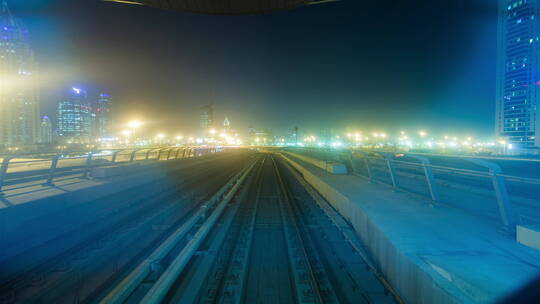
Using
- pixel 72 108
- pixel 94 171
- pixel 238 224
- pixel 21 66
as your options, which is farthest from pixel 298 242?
pixel 72 108

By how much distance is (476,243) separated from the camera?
458 cm

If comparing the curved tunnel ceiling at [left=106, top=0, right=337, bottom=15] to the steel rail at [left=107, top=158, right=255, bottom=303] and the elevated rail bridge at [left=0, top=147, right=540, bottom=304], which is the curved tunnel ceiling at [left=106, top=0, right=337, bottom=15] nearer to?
the elevated rail bridge at [left=0, top=147, right=540, bottom=304]

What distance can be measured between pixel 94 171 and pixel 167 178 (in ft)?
20.8

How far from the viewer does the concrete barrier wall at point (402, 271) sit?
3.22 meters

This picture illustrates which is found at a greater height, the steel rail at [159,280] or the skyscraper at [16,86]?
the skyscraper at [16,86]

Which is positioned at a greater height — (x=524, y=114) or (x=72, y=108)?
(x=72, y=108)

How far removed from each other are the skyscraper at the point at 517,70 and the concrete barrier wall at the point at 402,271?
199ft

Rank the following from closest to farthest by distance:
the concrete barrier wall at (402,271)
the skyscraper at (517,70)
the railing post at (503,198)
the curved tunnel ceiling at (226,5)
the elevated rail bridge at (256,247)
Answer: the concrete barrier wall at (402,271), the elevated rail bridge at (256,247), the railing post at (503,198), the curved tunnel ceiling at (226,5), the skyscraper at (517,70)

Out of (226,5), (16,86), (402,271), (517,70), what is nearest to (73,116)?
(16,86)

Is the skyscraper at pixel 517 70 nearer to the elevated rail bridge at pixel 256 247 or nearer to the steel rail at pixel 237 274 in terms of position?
the elevated rail bridge at pixel 256 247

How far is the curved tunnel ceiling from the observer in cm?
913

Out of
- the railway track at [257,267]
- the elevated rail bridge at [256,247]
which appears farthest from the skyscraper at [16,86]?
the railway track at [257,267]

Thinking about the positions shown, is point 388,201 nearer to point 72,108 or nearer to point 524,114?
point 524,114

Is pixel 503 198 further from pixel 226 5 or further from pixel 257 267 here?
pixel 226 5
